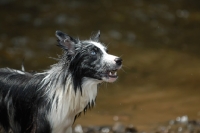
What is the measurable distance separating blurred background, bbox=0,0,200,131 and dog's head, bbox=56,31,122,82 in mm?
3006

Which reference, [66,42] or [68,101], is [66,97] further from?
[66,42]

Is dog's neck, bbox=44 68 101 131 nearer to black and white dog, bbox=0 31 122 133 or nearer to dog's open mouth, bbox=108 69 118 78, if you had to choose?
black and white dog, bbox=0 31 122 133

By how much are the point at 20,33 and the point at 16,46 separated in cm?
72

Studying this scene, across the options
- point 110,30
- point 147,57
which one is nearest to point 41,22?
point 110,30

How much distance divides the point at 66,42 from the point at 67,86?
50cm


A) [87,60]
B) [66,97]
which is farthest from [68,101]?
[87,60]

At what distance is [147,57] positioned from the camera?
13.8m

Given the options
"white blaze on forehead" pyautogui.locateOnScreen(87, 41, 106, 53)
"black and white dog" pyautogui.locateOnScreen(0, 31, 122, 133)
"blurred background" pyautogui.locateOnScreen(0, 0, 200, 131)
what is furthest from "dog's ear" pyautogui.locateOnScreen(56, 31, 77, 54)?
"blurred background" pyautogui.locateOnScreen(0, 0, 200, 131)

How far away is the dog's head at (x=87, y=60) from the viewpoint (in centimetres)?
678

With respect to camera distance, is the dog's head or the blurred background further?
the blurred background

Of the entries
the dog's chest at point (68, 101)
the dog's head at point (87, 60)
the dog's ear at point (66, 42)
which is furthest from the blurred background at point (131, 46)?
the dog's ear at point (66, 42)

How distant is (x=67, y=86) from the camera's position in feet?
22.4

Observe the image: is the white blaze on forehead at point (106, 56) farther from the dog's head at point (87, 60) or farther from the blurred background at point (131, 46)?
the blurred background at point (131, 46)

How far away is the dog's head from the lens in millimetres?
6777
